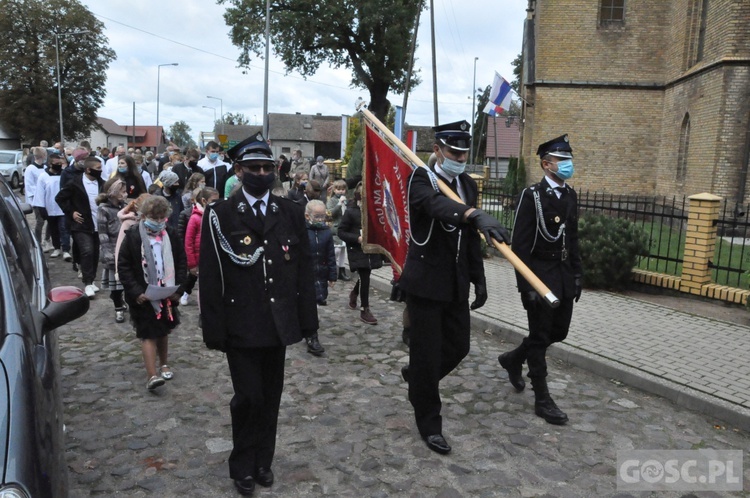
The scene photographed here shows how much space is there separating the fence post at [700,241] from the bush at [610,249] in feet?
2.17

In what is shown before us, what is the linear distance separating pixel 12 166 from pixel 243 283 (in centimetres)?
3245

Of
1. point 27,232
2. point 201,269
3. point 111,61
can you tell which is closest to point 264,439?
point 201,269

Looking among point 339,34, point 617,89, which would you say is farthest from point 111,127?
point 617,89

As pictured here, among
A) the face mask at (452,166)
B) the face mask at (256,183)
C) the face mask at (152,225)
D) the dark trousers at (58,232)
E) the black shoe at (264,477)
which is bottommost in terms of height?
the black shoe at (264,477)

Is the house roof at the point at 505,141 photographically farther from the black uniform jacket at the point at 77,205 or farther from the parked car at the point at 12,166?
the black uniform jacket at the point at 77,205

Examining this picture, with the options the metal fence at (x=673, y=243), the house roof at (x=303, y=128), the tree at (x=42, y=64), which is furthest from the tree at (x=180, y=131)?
the metal fence at (x=673, y=243)

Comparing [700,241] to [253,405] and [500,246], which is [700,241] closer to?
[500,246]

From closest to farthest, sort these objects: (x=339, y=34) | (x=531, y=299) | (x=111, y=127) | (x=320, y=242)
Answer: (x=531, y=299) < (x=320, y=242) < (x=339, y=34) < (x=111, y=127)

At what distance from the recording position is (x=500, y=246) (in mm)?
3672

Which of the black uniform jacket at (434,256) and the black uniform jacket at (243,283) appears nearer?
the black uniform jacket at (243,283)

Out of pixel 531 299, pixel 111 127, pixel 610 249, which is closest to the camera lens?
pixel 531 299

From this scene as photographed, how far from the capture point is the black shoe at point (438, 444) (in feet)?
14.0

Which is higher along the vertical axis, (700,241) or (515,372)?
(700,241)

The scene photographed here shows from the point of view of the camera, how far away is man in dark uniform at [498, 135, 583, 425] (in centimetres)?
489
